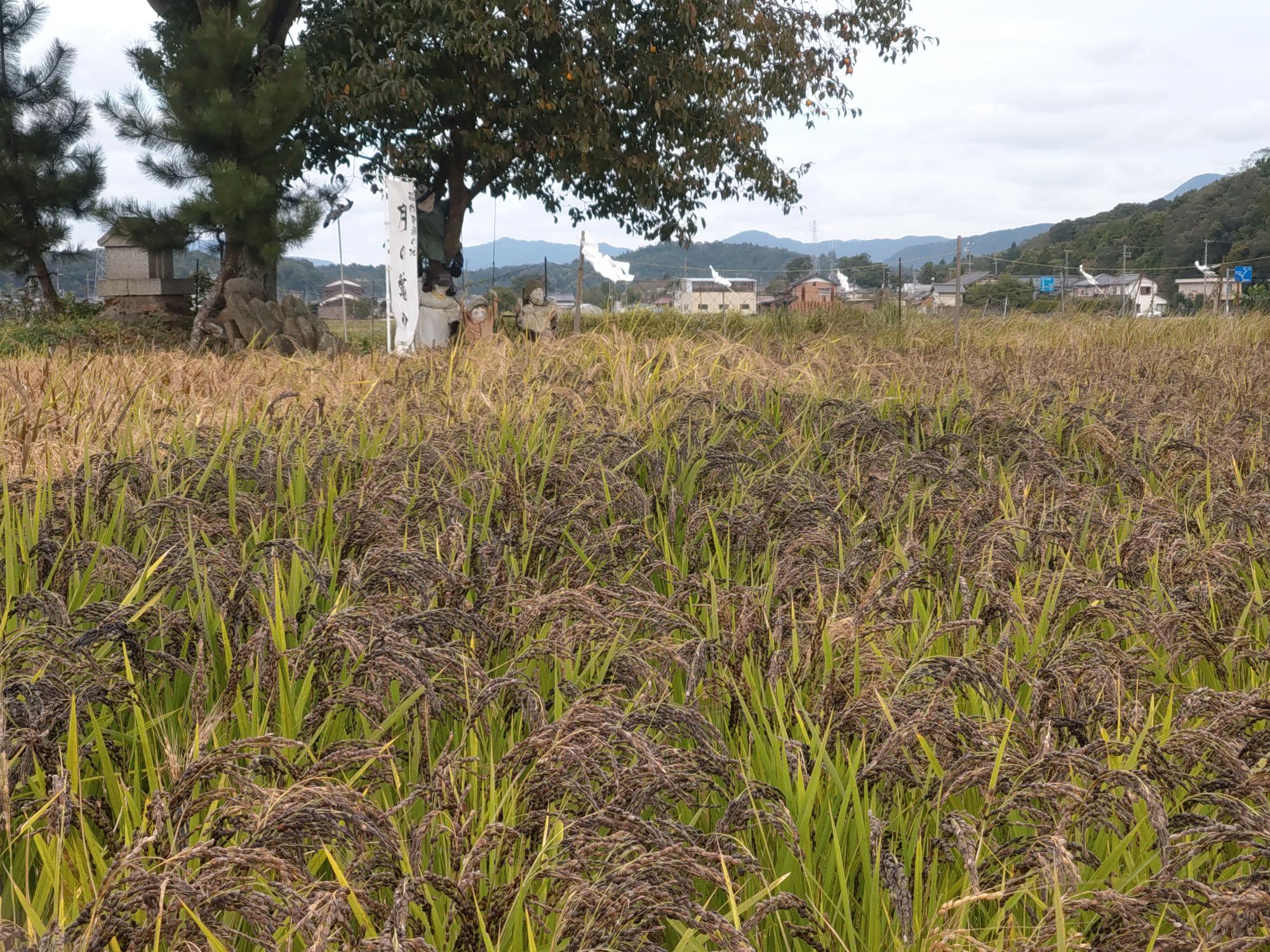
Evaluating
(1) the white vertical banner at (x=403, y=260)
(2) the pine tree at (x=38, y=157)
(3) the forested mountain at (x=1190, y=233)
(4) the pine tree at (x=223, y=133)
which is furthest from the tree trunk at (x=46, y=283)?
(3) the forested mountain at (x=1190, y=233)

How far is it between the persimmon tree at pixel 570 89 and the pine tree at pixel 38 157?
428cm

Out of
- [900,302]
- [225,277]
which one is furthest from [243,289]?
[900,302]

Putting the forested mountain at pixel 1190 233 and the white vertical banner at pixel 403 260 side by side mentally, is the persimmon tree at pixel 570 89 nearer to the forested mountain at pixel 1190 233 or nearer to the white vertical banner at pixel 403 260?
the white vertical banner at pixel 403 260

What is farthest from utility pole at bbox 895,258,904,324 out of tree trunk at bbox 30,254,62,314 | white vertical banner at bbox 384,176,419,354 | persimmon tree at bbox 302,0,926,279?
tree trunk at bbox 30,254,62,314

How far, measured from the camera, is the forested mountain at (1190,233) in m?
48.4

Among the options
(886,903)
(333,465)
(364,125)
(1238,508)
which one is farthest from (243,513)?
(364,125)

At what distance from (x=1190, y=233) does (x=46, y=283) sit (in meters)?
51.0

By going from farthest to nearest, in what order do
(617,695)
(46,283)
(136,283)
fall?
(46,283) → (136,283) → (617,695)

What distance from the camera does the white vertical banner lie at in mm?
11484

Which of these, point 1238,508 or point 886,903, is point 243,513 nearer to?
point 886,903

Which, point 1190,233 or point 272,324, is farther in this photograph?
point 1190,233

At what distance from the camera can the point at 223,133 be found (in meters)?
13.4

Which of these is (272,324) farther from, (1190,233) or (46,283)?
(1190,233)

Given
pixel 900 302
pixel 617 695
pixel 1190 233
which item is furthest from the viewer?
pixel 1190 233
